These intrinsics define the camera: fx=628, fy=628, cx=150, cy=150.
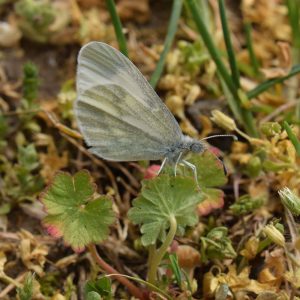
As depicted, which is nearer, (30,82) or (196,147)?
(196,147)

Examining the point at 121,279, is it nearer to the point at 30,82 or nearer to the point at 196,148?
the point at 196,148

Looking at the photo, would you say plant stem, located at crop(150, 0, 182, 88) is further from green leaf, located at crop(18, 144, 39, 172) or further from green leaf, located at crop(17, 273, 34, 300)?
green leaf, located at crop(17, 273, 34, 300)

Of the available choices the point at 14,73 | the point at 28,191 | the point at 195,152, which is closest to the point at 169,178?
the point at 195,152

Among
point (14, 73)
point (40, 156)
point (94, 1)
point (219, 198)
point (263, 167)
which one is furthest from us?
point (94, 1)

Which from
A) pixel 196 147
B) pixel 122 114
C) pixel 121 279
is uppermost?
pixel 122 114

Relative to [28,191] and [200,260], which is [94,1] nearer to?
[28,191]

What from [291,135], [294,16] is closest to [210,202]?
[291,135]
